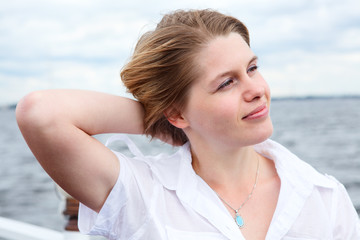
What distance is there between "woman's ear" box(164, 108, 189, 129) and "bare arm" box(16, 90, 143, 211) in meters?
0.25

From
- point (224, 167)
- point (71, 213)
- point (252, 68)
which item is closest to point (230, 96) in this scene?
point (252, 68)

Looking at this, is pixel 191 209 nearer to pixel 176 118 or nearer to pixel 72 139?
pixel 176 118

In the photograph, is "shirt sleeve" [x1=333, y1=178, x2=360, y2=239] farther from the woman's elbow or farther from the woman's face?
the woman's elbow

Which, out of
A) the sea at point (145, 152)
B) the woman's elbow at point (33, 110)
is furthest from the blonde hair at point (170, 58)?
the sea at point (145, 152)

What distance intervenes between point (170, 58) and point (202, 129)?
292 millimetres

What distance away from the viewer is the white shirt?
152 cm

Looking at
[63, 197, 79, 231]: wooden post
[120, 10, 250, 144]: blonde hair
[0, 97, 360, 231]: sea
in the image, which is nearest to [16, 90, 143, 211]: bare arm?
[120, 10, 250, 144]: blonde hair

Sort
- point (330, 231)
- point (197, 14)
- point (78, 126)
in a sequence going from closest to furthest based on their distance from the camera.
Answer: point (78, 126)
point (330, 231)
point (197, 14)

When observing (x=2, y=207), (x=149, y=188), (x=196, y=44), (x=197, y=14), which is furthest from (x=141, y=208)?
(x=2, y=207)

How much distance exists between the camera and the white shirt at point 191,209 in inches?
59.7

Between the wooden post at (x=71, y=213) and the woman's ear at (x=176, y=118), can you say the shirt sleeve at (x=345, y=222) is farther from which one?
the wooden post at (x=71, y=213)

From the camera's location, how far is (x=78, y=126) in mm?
1479

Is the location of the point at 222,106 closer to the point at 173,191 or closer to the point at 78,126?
the point at 173,191

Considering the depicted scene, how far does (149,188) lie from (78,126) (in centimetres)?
34
